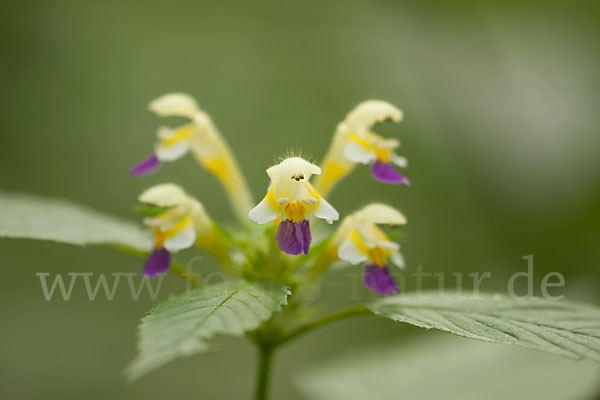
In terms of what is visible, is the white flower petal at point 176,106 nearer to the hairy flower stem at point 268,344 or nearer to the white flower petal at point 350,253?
the white flower petal at point 350,253

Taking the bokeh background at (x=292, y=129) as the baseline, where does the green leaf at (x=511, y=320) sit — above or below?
below

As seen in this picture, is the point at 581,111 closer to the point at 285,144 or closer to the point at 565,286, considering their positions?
the point at 565,286

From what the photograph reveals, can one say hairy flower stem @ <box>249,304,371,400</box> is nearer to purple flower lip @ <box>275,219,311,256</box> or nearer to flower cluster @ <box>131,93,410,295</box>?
flower cluster @ <box>131,93,410,295</box>

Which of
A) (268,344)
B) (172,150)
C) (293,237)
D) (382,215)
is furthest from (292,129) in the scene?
(293,237)

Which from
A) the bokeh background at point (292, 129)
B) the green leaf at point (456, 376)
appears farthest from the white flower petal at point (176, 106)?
the green leaf at point (456, 376)

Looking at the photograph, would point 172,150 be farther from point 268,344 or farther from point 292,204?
point 268,344

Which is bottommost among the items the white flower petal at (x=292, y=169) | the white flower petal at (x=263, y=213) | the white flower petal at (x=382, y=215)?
the white flower petal at (x=263, y=213)

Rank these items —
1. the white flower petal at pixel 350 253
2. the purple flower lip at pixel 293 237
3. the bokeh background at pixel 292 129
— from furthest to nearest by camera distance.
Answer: the bokeh background at pixel 292 129, the white flower petal at pixel 350 253, the purple flower lip at pixel 293 237

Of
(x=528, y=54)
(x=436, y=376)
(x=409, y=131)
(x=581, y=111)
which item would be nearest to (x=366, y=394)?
(x=436, y=376)
